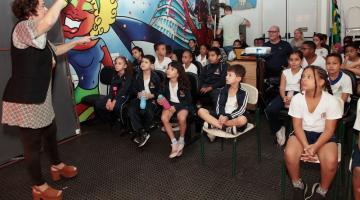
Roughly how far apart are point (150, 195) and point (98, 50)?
8.79 feet

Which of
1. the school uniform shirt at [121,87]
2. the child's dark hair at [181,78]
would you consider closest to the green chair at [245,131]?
the child's dark hair at [181,78]

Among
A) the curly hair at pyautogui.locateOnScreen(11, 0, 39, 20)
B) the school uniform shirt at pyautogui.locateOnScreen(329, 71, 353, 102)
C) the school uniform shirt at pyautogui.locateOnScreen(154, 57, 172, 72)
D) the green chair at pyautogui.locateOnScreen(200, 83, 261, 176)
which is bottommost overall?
the green chair at pyautogui.locateOnScreen(200, 83, 261, 176)

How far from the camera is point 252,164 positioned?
2934 millimetres

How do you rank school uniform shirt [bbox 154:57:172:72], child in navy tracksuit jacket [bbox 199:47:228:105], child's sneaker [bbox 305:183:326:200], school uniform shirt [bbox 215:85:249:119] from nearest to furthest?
child's sneaker [bbox 305:183:326:200], school uniform shirt [bbox 215:85:249:119], child in navy tracksuit jacket [bbox 199:47:228:105], school uniform shirt [bbox 154:57:172:72]

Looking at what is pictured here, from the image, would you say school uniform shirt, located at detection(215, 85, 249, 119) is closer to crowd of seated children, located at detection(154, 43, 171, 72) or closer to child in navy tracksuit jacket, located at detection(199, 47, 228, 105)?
child in navy tracksuit jacket, located at detection(199, 47, 228, 105)

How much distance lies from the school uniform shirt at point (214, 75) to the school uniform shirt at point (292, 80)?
0.84 metres

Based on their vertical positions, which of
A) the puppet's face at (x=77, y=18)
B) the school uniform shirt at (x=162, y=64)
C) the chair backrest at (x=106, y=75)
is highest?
the puppet's face at (x=77, y=18)

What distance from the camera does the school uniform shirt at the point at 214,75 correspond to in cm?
400

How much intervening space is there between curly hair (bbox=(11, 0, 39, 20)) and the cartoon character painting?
1.96 metres

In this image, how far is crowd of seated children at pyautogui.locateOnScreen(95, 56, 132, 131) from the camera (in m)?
3.70

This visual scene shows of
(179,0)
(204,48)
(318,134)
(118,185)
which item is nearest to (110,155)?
(118,185)

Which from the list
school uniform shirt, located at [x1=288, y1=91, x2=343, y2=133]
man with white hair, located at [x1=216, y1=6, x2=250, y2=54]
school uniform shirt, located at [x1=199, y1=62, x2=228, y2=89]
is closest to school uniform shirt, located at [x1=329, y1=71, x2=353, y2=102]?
school uniform shirt, located at [x1=288, y1=91, x2=343, y2=133]

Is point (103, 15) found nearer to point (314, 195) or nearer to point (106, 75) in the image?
point (106, 75)

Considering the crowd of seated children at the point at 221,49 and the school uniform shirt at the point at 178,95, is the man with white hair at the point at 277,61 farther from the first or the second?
the school uniform shirt at the point at 178,95
